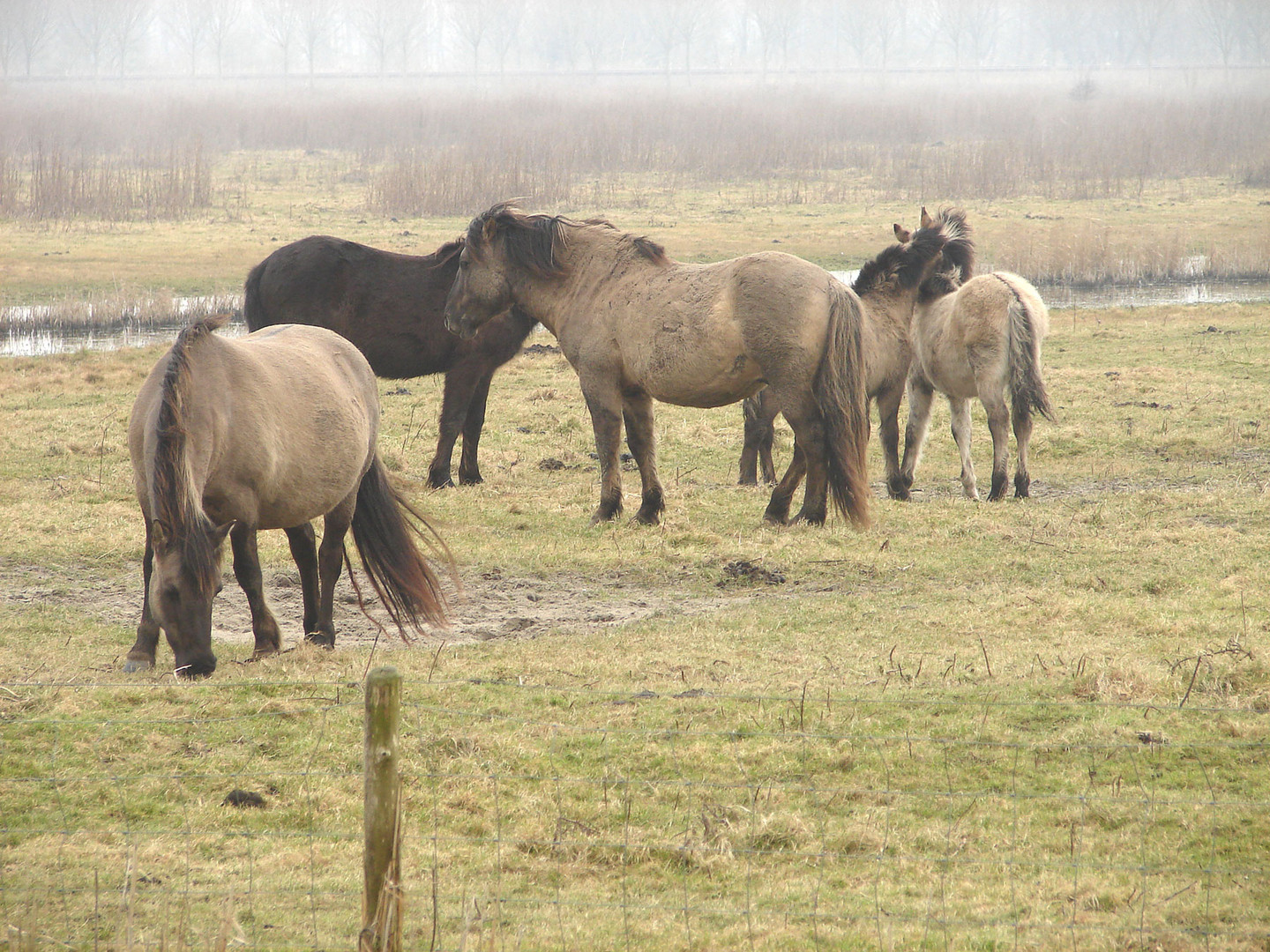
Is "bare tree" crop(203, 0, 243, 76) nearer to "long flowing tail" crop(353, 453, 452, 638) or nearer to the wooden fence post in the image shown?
"long flowing tail" crop(353, 453, 452, 638)

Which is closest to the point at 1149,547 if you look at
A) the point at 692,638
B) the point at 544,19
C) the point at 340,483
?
the point at 692,638

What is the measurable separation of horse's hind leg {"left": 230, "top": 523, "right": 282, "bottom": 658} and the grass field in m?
0.28

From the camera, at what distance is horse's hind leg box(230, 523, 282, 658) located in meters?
5.81

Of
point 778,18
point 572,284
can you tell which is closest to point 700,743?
point 572,284

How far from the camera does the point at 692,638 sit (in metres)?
6.48

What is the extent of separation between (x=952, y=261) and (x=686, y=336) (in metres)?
Answer: 3.49

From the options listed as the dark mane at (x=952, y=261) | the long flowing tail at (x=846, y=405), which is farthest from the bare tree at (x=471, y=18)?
Result: the long flowing tail at (x=846, y=405)

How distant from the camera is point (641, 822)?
4.32 metres

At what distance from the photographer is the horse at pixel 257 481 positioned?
5.04 meters

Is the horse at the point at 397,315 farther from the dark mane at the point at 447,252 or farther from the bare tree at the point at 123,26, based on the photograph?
the bare tree at the point at 123,26

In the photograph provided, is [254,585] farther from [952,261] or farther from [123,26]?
[123,26]

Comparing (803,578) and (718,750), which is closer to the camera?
(718,750)

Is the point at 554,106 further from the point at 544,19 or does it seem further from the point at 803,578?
the point at 544,19

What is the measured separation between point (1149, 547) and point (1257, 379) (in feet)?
24.8
